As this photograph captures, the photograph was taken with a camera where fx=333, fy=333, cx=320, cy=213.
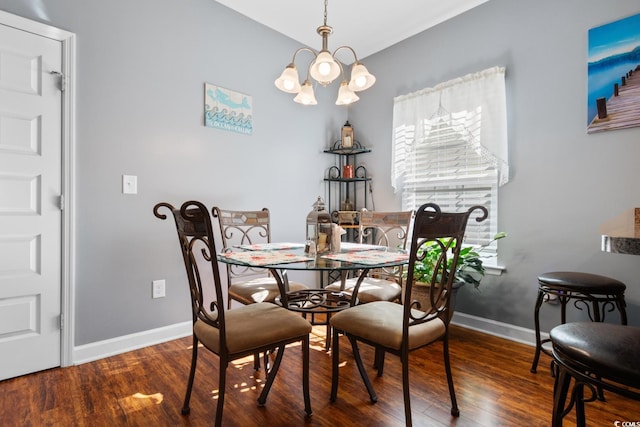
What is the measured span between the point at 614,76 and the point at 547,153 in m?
0.56

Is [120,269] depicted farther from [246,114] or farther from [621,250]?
[621,250]

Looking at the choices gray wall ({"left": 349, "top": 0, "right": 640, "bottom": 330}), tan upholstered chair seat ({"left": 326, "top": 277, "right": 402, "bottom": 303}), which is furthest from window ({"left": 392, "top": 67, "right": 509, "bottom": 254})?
tan upholstered chair seat ({"left": 326, "top": 277, "right": 402, "bottom": 303})

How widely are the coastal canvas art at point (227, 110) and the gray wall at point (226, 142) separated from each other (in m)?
0.07

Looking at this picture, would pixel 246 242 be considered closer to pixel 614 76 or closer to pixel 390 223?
pixel 390 223

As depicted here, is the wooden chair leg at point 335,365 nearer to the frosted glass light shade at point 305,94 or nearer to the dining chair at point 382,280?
the dining chair at point 382,280

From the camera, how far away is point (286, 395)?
5.75 feet

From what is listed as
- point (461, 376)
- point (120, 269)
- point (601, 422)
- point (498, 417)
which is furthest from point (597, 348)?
point (120, 269)

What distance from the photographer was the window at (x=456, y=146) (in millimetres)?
2592

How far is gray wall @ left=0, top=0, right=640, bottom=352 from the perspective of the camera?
212 cm

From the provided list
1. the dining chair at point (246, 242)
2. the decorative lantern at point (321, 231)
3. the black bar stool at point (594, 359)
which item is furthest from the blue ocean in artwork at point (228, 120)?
the black bar stool at point (594, 359)

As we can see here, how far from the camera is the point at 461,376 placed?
197cm

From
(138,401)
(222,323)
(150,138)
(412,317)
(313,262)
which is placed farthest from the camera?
(150,138)

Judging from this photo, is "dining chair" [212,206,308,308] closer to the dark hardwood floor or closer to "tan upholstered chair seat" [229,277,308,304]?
"tan upholstered chair seat" [229,277,308,304]

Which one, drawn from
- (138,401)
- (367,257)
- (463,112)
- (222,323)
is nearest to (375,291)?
(367,257)
